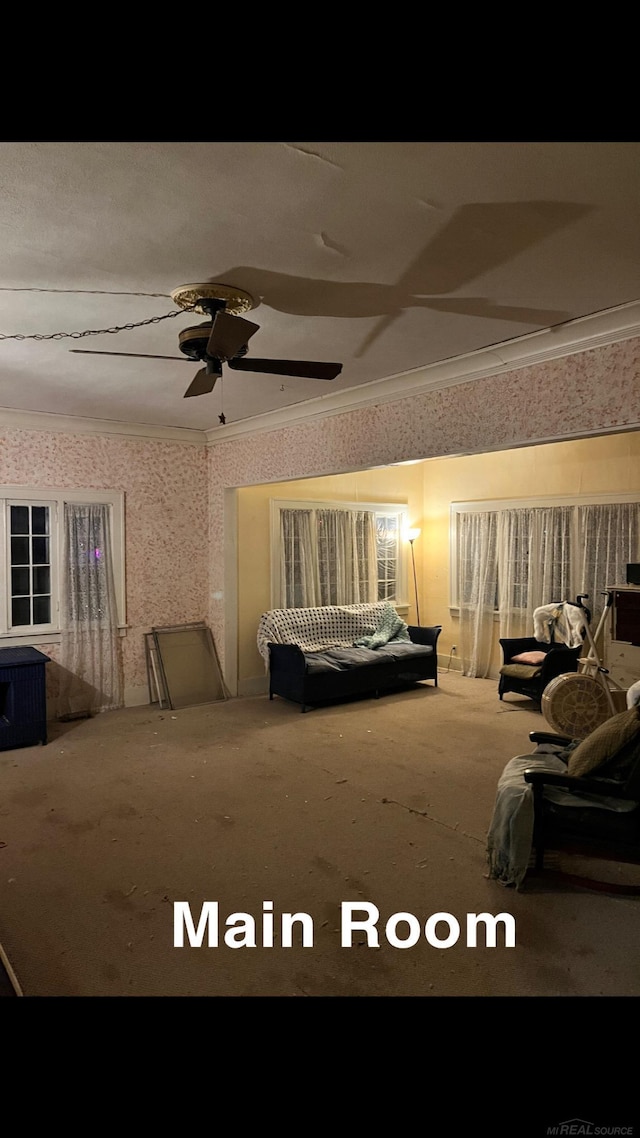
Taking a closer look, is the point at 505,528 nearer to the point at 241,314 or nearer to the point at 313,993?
the point at 241,314

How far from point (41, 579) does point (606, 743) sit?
490 cm

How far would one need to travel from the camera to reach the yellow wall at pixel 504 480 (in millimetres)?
6637

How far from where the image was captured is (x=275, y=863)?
11.3 ft

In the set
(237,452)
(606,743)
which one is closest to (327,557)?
(237,452)

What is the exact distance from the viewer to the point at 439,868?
3412 mm

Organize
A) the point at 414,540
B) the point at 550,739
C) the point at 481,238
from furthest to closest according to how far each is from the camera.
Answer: the point at 414,540 < the point at 550,739 < the point at 481,238

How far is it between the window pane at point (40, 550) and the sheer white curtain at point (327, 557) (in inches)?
93.2

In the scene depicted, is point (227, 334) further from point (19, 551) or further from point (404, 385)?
point (19, 551)

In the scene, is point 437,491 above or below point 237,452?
below

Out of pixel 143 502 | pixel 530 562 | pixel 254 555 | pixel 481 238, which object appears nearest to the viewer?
pixel 481 238

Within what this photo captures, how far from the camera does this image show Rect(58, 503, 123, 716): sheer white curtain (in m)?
6.17

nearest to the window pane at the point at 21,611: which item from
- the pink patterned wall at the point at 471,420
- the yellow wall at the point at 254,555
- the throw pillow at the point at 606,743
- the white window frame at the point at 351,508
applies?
the yellow wall at the point at 254,555
